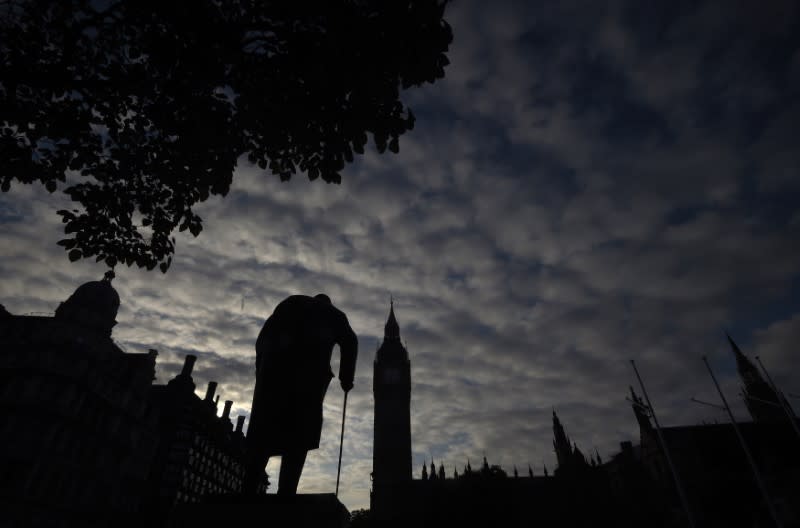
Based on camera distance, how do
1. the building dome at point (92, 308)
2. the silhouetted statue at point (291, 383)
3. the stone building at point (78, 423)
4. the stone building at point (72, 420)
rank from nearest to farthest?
the silhouetted statue at point (291, 383) < the stone building at point (72, 420) < the stone building at point (78, 423) < the building dome at point (92, 308)

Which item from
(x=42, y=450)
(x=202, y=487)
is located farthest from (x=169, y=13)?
(x=202, y=487)

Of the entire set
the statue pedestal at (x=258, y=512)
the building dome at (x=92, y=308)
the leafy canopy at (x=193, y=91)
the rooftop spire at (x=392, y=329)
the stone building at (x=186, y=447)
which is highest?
the rooftop spire at (x=392, y=329)

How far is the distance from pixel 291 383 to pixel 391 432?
74.5 metres

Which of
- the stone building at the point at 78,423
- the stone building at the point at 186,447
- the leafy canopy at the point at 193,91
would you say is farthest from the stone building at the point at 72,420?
the leafy canopy at the point at 193,91

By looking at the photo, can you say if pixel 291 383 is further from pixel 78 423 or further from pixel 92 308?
pixel 92 308

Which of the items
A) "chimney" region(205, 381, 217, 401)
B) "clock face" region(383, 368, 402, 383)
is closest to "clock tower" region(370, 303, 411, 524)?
"clock face" region(383, 368, 402, 383)

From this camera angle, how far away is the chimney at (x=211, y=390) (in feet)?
243

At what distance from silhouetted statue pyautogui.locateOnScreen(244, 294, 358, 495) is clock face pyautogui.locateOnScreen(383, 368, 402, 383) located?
75.6 m

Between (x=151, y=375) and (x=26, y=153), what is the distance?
4796 cm

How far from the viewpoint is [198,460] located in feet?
206

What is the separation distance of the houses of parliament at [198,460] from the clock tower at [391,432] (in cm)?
24

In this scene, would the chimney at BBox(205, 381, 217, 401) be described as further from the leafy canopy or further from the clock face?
the leafy canopy

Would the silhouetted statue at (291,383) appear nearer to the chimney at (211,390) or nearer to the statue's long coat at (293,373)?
the statue's long coat at (293,373)

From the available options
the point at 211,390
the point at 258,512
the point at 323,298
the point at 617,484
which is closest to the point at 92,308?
the point at 211,390
